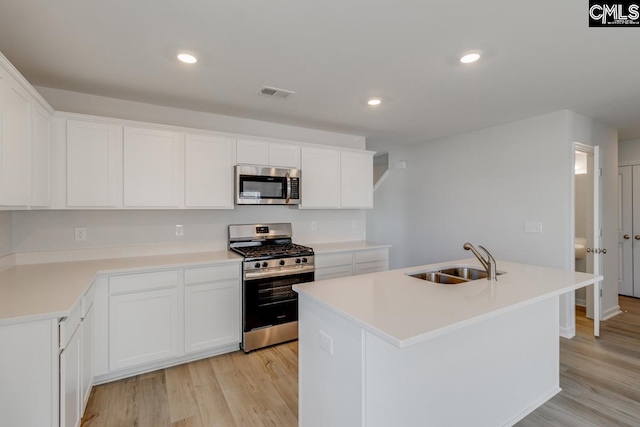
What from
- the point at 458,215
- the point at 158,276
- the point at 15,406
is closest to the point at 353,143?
the point at 458,215

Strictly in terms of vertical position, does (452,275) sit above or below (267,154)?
below

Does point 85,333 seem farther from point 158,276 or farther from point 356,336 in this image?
point 356,336

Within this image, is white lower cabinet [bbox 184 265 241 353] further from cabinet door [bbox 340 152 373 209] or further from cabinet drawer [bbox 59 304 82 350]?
cabinet door [bbox 340 152 373 209]

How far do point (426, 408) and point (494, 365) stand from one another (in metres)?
0.62

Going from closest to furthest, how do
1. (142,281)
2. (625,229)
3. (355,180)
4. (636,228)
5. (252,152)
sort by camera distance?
(142,281), (252,152), (355,180), (636,228), (625,229)

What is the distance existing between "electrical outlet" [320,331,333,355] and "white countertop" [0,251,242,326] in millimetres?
1260

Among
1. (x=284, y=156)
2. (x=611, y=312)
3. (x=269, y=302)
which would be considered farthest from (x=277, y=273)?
(x=611, y=312)

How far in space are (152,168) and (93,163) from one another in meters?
0.44

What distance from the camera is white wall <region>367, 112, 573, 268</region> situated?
10.9 ft

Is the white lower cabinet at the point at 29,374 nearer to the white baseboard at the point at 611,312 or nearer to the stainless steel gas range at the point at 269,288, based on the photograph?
the stainless steel gas range at the point at 269,288

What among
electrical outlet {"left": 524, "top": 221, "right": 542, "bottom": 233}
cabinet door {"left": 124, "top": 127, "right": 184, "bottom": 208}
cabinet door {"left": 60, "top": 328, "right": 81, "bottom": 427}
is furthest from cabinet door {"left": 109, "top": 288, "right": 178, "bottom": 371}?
electrical outlet {"left": 524, "top": 221, "right": 542, "bottom": 233}

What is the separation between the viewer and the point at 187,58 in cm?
213

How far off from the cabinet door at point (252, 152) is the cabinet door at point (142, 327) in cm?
146

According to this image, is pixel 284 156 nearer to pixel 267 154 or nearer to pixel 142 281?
pixel 267 154
